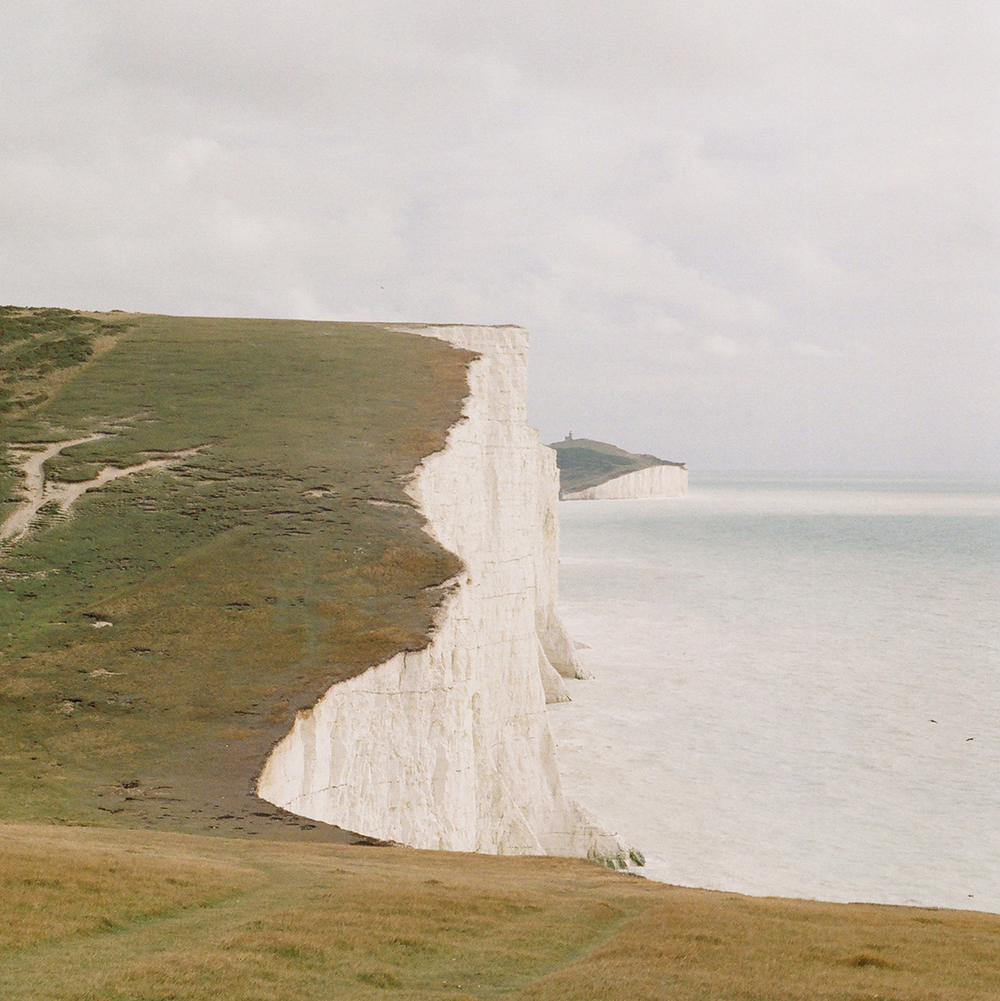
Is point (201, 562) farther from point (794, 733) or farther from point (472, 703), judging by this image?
point (794, 733)

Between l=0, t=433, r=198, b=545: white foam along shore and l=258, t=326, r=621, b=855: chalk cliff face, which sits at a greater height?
l=0, t=433, r=198, b=545: white foam along shore

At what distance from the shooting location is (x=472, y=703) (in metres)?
32.3

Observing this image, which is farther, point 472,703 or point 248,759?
point 472,703

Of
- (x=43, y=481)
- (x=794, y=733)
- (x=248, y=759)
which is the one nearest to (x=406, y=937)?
(x=248, y=759)

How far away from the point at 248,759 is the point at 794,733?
30857mm

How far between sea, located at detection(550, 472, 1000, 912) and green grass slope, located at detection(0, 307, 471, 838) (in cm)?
1208

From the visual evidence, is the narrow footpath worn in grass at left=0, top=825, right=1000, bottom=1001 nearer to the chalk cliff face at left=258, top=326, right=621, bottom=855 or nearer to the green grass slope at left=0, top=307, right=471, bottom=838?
the green grass slope at left=0, top=307, right=471, bottom=838

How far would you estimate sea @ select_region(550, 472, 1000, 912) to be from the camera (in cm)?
3112

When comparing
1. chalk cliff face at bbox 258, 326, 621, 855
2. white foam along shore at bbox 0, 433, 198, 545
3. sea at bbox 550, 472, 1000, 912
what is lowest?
sea at bbox 550, 472, 1000, 912

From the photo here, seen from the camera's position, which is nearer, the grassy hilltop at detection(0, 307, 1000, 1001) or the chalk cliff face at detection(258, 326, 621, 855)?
the grassy hilltop at detection(0, 307, 1000, 1001)

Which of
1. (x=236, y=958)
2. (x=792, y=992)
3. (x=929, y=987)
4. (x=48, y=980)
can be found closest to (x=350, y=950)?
(x=236, y=958)

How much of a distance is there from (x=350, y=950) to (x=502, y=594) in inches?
1072

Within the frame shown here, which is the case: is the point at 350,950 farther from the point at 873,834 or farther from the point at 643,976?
the point at 873,834

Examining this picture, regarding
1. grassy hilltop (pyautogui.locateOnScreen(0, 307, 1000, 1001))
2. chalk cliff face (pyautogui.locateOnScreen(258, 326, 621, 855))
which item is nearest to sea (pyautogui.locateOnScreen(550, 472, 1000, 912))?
chalk cliff face (pyautogui.locateOnScreen(258, 326, 621, 855))
